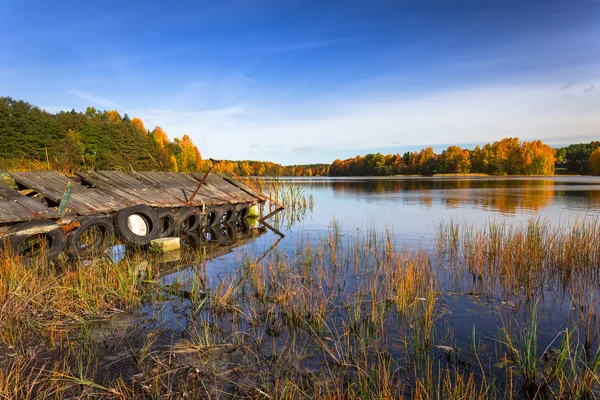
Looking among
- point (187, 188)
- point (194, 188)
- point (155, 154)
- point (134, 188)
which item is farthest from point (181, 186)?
point (155, 154)

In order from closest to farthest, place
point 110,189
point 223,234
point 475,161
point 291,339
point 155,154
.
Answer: point 291,339
point 110,189
point 223,234
point 155,154
point 475,161

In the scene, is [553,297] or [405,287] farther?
[553,297]

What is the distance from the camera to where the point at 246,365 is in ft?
14.0

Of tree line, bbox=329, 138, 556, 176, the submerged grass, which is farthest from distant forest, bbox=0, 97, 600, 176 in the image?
the submerged grass

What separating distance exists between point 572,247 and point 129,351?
9495mm

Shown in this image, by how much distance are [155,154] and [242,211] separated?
67268 mm

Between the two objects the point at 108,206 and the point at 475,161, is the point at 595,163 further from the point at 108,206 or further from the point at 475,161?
the point at 108,206

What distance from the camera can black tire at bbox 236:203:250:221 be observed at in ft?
65.5

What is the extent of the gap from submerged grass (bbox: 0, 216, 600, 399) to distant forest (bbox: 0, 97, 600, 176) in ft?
31.4

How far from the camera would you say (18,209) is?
901 cm

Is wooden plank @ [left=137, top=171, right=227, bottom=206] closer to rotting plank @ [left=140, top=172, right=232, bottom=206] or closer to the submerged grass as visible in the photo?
rotting plank @ [left=140, top=172, right=232, bottom=206]

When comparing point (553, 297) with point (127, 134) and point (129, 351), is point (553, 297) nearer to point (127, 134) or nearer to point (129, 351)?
point (129, 351)

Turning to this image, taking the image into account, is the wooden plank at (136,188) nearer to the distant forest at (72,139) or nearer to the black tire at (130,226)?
the black tire at (130,226)

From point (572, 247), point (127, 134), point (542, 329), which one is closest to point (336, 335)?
point (542, 329)
